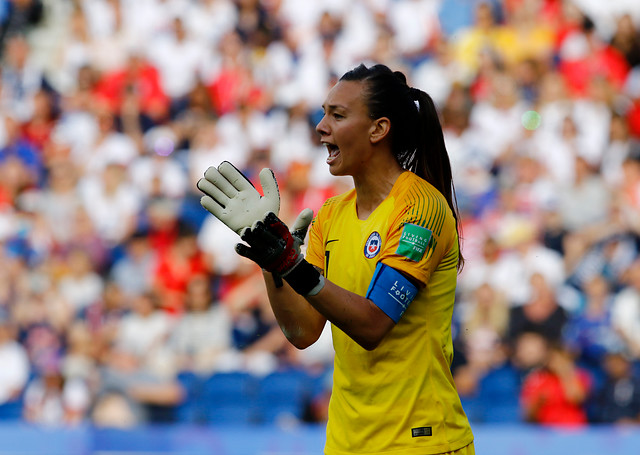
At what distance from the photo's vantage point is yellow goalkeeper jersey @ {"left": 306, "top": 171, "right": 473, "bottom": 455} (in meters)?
2.60

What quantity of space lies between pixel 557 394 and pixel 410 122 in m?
4.31

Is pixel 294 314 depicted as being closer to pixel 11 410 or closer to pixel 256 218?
pixel 256 218

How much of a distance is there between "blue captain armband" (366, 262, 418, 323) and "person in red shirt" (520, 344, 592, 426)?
4.44 m

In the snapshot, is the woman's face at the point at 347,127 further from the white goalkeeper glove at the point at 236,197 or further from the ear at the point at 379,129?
the white goalkeeper glove at the point at 236,197

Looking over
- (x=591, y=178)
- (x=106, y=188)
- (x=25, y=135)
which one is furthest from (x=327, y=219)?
Result: (x=25, y=135)

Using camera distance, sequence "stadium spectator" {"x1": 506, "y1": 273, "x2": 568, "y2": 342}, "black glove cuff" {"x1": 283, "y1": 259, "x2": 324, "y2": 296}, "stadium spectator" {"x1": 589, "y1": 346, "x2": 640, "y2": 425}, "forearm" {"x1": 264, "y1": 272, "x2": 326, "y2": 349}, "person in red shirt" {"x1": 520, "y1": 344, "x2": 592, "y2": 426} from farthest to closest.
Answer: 1. "stadium spectator" {"x1": 506, "y1": 273, "x2": 568, "y2": 342}
2. "person in red shirt" {"x1": 520, "y1": 344, "x2": 592, "y2": 426}
3. "stadium spectator" {"x1": 589, "y1": 346, "x2": 640, "y2": 425}
4. "forearm" {"x1": 264, "y1": 272, "x2": 326, "y2": 349}
5. "black glove cuff" {"x1": 283, "y1": 259, "x2": 324, "y2": 296}

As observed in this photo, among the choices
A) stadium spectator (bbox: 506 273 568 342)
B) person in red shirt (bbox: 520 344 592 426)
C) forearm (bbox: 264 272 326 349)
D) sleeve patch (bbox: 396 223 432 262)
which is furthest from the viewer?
stadium spectator (bbox: 506 273 568 342)

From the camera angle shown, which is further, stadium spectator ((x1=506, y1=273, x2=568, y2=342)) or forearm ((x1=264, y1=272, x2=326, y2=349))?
stadium spectator ((x1=506, y1=273, x2=568, y2=342))

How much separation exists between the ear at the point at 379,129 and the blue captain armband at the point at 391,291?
47cm

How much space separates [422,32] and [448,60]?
21.9 inches

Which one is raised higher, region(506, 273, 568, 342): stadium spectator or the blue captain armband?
region(506, 273, 568, 342): stadium spectator

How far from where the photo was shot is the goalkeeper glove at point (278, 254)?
2.44 metres

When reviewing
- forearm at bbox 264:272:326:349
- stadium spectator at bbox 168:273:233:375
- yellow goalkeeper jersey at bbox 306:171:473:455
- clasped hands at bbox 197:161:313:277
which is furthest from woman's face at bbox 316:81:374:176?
stadium spectator at bbox 168:273:233:375

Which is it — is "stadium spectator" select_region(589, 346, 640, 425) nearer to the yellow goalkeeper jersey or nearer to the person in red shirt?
the person in red shirt
